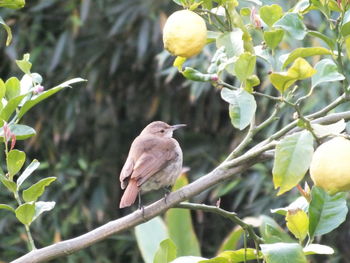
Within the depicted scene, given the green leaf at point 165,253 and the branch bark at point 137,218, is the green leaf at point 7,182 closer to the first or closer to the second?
the branch bark at point 137,218

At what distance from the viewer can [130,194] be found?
Answer: 229cm

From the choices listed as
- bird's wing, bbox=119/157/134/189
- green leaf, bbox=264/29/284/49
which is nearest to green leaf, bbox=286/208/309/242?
green leaf, bbox=264/29/284/49

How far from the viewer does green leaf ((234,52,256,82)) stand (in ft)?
3.99

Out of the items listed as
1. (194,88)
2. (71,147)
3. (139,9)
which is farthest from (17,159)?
(71,147)

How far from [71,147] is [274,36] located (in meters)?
3.83

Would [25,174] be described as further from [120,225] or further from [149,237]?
[149,237]

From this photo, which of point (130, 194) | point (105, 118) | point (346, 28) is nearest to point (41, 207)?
point (346, 28)

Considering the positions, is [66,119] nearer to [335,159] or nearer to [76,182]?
[76,182]

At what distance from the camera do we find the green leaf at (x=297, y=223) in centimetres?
127

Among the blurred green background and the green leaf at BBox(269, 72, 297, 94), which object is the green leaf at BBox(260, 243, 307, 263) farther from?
the blurred green background

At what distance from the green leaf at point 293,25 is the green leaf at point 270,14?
89mm

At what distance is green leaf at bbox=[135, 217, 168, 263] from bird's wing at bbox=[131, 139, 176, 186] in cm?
13

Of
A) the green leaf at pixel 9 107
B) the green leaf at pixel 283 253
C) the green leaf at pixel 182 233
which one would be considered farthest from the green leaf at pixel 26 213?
the green leaf at pixel 182 233

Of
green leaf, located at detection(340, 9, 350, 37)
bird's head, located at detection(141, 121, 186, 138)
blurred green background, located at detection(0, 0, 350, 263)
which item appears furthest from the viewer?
blurred green background, located at detection(0, 0, 350, 263)
